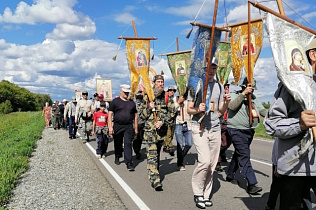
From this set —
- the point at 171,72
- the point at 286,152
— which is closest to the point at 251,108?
the point at 286,152

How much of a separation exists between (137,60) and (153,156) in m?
3.44

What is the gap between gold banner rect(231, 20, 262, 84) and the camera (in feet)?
28.3

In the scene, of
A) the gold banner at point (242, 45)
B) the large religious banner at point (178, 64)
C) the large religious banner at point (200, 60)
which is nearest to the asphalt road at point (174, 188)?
the large religious banner at point (200, 60)

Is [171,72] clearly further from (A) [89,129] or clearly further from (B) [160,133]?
(B) [160,133]

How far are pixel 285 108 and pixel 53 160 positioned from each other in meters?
8.17

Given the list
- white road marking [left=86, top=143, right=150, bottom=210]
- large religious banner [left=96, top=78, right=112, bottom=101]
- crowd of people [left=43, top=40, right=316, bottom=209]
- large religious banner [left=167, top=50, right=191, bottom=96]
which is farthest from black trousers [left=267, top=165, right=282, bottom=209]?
large religious banner [left=96, top=78, right=112, bottom=101]

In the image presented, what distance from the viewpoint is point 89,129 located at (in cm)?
1373

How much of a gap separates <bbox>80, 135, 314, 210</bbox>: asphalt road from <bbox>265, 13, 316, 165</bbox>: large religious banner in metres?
2.82

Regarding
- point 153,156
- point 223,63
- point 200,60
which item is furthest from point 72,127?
point 200,60

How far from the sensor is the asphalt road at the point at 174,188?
17.4 feet

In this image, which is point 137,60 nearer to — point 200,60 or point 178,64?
point 178,64

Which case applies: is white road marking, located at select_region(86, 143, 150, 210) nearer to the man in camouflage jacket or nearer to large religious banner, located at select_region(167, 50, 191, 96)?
the man in camouflage jacket

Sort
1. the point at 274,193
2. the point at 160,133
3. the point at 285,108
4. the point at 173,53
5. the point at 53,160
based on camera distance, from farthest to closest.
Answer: the point at 173,53 < the point at 53,160 < the point at 160,133 < the point at 274,193 < the point at 285,108

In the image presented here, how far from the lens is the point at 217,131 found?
17.1 feet
